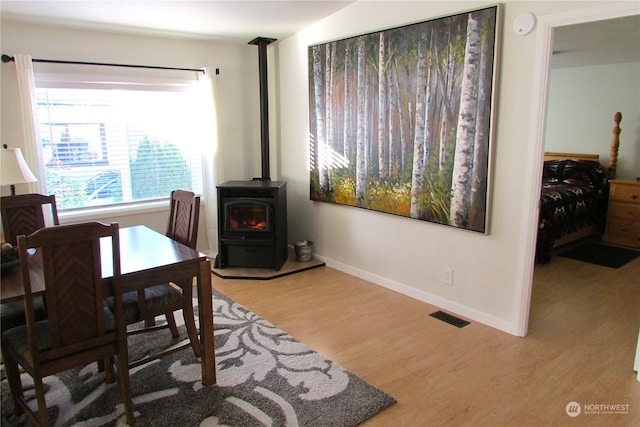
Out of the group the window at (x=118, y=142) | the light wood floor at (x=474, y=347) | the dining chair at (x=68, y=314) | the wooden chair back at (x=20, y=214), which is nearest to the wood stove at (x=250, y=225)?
the light wood floor at (x=474, y=347)

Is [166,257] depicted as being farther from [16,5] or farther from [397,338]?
[16,5]

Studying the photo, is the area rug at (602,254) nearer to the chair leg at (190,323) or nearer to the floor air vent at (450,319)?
the floor air vent at (450,319)

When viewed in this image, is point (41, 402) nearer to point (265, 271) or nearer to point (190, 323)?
point (190, 323)

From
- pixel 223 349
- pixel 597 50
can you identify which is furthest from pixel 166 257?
pixel 597 50

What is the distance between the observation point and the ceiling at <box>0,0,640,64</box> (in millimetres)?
3365

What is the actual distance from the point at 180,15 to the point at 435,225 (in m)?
2.69

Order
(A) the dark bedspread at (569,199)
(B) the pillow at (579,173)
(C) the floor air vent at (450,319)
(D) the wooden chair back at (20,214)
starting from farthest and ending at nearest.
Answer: (B) the pillow at (579,173)
(A) the dark bedspread at (569,199)
(C) the floor air vent at (450,319)
(D) the wooden chair back at (20,214)

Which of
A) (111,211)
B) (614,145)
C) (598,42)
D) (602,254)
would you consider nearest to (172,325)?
(111,211)

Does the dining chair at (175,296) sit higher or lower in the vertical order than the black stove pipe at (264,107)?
lower

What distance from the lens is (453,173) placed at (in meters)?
3.14

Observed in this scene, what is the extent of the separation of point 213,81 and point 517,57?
2973mm

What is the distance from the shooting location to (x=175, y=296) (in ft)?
8.30

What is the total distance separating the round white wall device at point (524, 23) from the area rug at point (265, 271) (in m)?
2.70

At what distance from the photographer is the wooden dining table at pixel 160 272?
2.06 m
